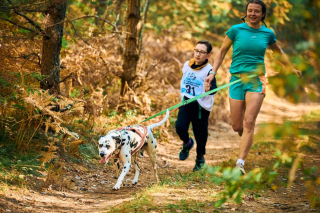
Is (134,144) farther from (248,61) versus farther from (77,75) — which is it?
(77,75)

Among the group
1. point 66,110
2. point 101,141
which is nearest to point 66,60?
point 66,110

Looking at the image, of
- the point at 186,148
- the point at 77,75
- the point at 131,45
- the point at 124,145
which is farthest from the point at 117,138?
the point at 131,45

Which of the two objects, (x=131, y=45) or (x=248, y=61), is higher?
(x=131, y=45)

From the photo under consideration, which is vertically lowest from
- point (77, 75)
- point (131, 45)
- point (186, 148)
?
point (186, 148)

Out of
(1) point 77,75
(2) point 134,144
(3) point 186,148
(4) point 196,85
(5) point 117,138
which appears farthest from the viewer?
(1) point 77,75

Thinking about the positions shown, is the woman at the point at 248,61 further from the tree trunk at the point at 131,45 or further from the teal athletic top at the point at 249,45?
the tree trunk at the point at 131,45

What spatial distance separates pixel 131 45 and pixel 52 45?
133 inches

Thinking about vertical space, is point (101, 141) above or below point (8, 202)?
above

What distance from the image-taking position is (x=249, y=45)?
222 inches

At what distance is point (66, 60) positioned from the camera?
792 centimetres

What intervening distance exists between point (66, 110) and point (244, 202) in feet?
11.3

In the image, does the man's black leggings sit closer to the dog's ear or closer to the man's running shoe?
the man's running shoe

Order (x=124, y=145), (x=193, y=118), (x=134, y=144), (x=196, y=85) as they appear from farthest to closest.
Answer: (x=193, y=118)
(x=196, y=85)
(x=134, y=144)
(x=124, y=145)

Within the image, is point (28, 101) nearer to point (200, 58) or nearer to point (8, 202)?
point (8, 202)
